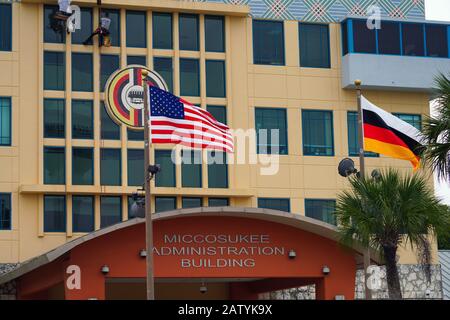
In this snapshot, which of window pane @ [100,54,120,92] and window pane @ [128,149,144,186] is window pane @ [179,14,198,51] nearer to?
window pane @ [100,54,120,92]

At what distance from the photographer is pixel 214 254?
1336 inches

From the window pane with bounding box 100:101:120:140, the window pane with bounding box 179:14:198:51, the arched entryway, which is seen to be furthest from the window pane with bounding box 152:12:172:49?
the arched entryway

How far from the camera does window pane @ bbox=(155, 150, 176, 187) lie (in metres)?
41.5

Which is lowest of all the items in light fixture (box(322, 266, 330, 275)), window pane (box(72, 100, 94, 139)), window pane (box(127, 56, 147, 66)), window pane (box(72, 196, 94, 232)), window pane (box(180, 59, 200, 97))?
light fixture (box(322, 266, 330, 275))

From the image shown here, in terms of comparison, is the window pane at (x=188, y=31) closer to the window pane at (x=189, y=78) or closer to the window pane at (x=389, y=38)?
the window pane at (x=189, y=78)

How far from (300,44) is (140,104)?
8.01 metres

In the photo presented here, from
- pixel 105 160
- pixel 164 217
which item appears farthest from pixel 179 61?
pixel 164 217

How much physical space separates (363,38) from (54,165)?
15.0 meters

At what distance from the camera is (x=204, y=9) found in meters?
42.5

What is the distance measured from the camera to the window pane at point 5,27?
40969 mm

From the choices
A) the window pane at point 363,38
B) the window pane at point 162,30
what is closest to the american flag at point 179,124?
the window pane at point 162,30

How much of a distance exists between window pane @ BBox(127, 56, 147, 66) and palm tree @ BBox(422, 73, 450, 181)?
17.4m
